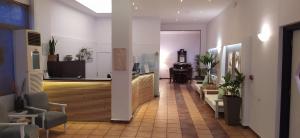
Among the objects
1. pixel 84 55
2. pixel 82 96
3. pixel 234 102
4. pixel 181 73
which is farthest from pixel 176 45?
pixel 82 96

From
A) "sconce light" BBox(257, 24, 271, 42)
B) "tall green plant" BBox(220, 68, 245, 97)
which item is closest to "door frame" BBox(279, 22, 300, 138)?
"sconce light" BBox(257, 24, 271, 42)

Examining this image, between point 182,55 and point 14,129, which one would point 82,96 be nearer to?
point 14,129

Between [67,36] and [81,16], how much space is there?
146 centimetres

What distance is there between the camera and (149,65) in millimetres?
9352

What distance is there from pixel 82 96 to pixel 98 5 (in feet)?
12.1

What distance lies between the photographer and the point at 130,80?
566 centimetres

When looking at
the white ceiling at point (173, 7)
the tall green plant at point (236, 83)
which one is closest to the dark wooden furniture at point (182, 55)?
the white ceiling at point (173, 7)

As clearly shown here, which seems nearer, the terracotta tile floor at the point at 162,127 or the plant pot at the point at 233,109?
the terracotta tile floor at the point at 162,127

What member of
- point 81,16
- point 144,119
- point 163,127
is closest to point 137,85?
point 144,119

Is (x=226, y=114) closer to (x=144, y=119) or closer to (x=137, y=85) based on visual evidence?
(x=144, y=119)

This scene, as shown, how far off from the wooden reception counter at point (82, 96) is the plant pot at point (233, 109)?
266 cm

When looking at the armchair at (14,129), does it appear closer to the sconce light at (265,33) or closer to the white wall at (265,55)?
the white wall at (265,55)

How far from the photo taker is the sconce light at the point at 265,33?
4312mm

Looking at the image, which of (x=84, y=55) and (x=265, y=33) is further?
(x=84, y=55)
